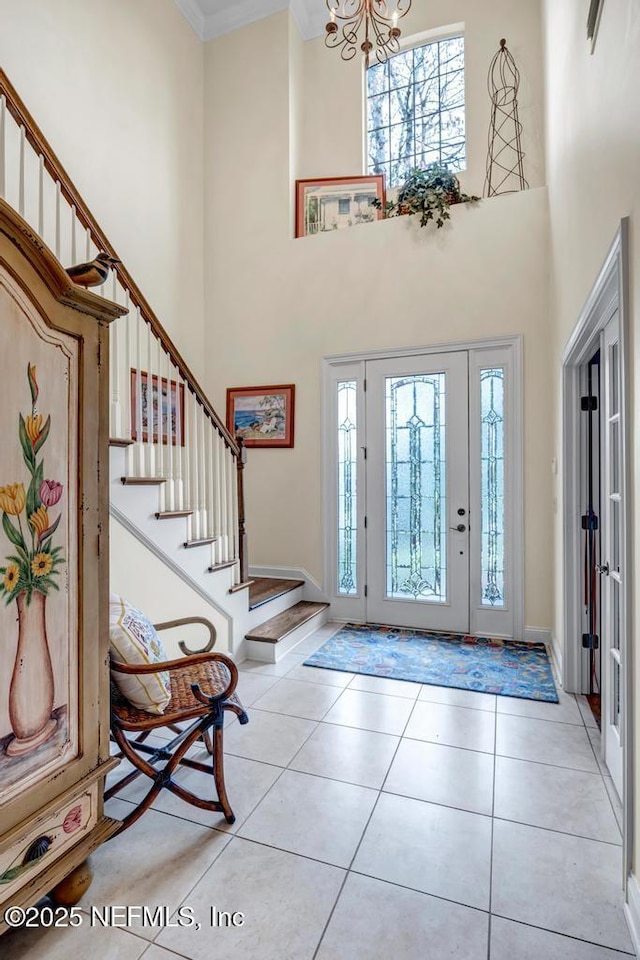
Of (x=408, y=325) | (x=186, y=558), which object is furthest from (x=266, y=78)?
(x=186, y=558)

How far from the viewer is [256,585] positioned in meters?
4.50

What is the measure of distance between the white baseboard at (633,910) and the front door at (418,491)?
2631 millimetres

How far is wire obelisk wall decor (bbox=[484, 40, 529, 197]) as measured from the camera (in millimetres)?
4508

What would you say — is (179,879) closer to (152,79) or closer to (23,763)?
(23,763)

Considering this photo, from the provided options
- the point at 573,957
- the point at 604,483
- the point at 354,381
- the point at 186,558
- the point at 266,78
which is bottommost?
the point at 573,957

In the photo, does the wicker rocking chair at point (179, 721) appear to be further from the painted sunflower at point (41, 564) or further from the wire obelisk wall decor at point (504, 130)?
the wire obelisk wall decor at point (504, 130)

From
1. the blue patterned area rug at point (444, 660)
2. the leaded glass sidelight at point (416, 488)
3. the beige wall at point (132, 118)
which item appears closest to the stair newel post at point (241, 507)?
the blue patterned area rug at point (444, 660)

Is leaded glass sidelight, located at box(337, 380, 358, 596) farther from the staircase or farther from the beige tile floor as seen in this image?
the beige tile floor

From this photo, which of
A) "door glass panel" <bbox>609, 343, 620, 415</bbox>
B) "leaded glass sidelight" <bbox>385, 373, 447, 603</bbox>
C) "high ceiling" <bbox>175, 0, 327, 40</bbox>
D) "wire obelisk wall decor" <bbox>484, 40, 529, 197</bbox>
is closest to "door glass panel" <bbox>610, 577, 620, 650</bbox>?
"door glass panel" <bbox>609, 343, 620, 415</bbox>

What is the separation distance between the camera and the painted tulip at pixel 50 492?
55.7 inches

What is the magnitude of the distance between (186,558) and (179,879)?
1.66 meters

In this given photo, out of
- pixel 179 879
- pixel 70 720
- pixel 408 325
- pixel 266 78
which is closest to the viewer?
pixel 70 720

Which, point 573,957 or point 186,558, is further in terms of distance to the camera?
point 186,558

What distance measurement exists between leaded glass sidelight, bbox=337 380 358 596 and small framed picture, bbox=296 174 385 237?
161cm
